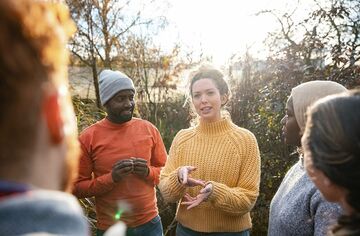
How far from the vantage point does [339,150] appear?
A: 4.46 feet

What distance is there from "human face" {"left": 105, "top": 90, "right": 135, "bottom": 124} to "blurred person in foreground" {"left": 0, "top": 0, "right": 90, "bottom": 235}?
2.91m

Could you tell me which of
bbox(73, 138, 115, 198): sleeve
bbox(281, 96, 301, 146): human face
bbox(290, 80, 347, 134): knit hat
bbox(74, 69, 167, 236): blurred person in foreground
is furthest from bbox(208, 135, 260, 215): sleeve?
bbox(73, 138, 115, 198): sleeve

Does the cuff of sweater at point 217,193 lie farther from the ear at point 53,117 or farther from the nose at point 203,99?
the ear at point 53,117

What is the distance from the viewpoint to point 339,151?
1.36 meters

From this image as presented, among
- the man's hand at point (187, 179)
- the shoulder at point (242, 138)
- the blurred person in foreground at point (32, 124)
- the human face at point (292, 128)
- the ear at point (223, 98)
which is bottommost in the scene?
the man's hand at point (187, 179)

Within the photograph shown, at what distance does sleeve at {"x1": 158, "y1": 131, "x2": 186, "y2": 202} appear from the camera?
3180mm

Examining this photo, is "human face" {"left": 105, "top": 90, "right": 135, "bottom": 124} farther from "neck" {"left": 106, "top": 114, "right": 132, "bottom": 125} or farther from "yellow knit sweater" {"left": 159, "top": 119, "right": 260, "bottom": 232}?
"yellow knit sweater" {"left": 159, "top": 119, "right": 260, "bottom": 232}

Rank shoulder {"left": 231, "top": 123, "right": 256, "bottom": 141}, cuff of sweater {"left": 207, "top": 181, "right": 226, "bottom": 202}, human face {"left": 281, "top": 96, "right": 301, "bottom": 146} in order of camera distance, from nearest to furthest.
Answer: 1. human face {"left": 281, "top": 96, "right": 301, "bottom": 146}
2. cuff of sweater {"left": 207, "top": 181, "right": 226, "bottom": 202}
3. shoulder {"left": 231, "top": 123, "right": 256, "bottom": 141}

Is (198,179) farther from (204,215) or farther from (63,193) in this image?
(63,193)

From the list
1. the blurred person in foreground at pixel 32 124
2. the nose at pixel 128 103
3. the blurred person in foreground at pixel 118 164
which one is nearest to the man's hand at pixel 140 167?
the blurred person in foreground at pixel 118 164

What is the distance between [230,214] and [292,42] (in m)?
4.29

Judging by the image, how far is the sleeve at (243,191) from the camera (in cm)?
300

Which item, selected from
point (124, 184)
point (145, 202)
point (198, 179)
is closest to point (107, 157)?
point (124, 184)

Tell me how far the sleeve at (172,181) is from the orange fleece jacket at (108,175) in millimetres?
303
